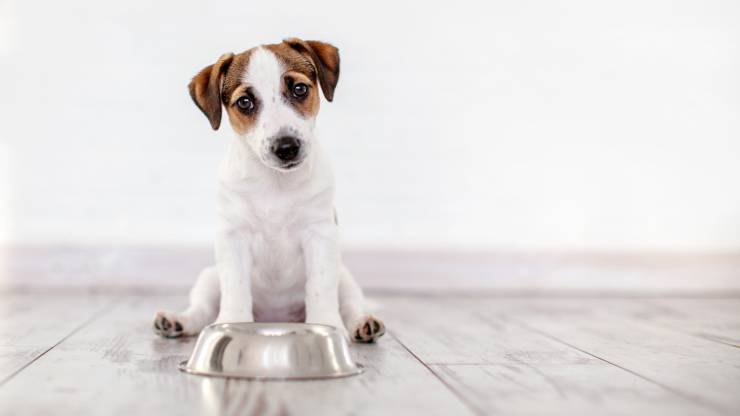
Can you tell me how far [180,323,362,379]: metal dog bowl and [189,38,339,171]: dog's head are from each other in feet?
1.73

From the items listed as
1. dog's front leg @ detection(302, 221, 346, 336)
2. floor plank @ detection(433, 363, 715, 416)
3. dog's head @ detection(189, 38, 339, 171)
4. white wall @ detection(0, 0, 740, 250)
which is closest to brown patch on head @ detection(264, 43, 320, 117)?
dog's head @ detection(189, 38, 339, 171)

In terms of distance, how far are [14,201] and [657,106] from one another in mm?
3067

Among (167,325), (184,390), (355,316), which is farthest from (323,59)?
(184,390)

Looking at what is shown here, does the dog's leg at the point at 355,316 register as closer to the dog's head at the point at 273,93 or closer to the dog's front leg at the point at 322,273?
the dog's front leg at the point at 322,273

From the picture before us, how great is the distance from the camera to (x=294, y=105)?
2.38 m

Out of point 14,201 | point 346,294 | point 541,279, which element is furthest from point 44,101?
point 541,279

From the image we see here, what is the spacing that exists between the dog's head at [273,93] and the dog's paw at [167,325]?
55cm

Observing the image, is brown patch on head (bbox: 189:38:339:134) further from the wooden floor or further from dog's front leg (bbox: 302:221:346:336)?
the wooden floor

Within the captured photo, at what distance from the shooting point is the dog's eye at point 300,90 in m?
2.39

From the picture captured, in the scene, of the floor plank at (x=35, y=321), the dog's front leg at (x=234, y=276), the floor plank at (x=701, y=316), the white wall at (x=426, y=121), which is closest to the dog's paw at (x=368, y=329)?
the dog's front leg at (x=234, y=276)

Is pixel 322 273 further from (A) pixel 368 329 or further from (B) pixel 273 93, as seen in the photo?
(B) pixel 273 93

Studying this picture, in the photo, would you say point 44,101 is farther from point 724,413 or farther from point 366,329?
point 724,413

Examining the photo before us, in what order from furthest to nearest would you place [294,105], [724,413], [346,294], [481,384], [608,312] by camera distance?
[608,312] → [346,294] → [294,105] → [481,384] → [724,413]

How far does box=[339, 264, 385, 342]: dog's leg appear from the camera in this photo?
2.45 m
